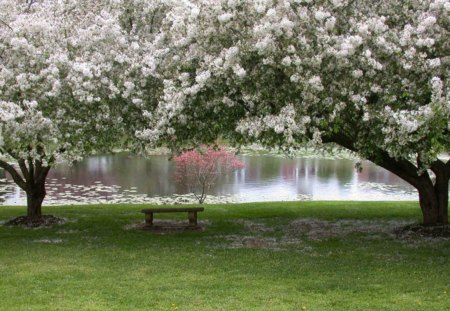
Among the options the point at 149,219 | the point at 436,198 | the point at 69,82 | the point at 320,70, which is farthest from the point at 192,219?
the point at 320,70

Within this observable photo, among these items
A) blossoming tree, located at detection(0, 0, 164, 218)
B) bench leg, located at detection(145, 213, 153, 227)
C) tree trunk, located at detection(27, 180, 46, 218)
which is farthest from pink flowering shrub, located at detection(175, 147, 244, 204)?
blossoming tree, located at detection(0, 0, 164, 218)

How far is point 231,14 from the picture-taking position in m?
12.1

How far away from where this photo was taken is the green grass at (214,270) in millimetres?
10180

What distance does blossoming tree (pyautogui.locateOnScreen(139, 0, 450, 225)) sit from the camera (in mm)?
11445

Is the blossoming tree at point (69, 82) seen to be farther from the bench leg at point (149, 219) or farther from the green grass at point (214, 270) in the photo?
the bench leg at point (149, 219)

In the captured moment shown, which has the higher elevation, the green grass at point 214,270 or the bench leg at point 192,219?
the bench leg at point 192,219

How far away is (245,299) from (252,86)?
4.62 meters

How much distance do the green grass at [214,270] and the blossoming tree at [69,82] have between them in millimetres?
2801

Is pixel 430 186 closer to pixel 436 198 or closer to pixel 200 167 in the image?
pixel 436 198

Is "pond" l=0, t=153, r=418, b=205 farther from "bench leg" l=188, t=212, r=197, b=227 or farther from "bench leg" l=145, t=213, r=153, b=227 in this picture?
"bench leg" l=188, t=212, r=197, b=227

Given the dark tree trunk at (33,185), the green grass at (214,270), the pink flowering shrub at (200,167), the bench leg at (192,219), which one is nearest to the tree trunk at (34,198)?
the dark tree trunk at (33,185)

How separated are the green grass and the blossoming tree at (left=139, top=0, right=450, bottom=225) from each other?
8.28 feet

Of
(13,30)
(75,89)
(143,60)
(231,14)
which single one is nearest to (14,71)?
(13,30)

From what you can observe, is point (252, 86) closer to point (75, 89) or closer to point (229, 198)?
point (75, 89)
